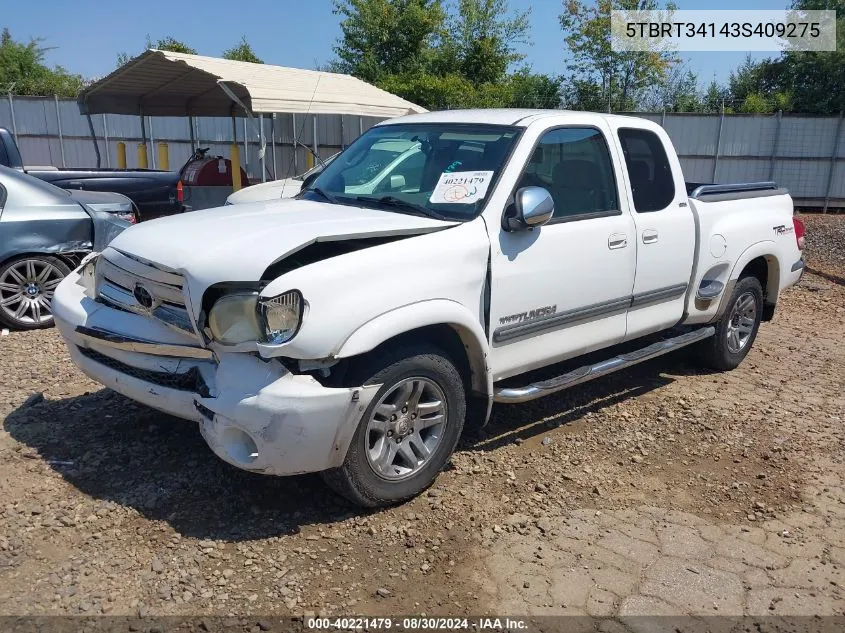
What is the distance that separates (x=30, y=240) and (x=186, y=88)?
8.97m

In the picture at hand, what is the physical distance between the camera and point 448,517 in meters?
3.74

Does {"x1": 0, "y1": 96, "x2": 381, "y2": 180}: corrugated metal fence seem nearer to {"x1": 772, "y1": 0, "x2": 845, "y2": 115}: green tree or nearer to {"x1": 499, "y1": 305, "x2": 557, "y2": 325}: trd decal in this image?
{"x1": 499, "y1": 305, "x2": 557, "y2": 325}: trd decal

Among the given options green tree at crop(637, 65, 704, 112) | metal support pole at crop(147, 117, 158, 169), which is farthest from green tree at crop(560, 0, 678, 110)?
metal support pole at crop(147, 117, 158, 169)

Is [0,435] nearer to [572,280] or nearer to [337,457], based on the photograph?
[337,457]

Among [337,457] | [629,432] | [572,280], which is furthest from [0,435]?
[629,432]

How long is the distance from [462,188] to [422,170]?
1.40ft

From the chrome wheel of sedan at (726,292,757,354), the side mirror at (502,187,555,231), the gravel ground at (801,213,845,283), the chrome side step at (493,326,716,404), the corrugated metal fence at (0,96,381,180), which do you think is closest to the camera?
the side mirror at (502,187,555,231)

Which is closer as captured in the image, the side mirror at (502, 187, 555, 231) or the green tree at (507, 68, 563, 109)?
the side mirror at (502, 187, 555, 231)

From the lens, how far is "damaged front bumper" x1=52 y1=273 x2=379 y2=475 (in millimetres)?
3172

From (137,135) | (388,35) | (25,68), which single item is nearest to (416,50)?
(388,35)

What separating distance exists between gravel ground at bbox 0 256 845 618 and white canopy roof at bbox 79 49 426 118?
26.3 ft

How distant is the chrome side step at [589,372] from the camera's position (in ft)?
13.6

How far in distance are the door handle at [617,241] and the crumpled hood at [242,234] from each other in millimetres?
1231

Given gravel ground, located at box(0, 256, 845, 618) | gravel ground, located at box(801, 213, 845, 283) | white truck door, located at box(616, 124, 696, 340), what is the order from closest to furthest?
gravel ground, located at box(0, 256, 845, 618)
white truck door, located at box(616, 124, 696, 340)
gravel ground, located at box(801, 213, 845, 283)
